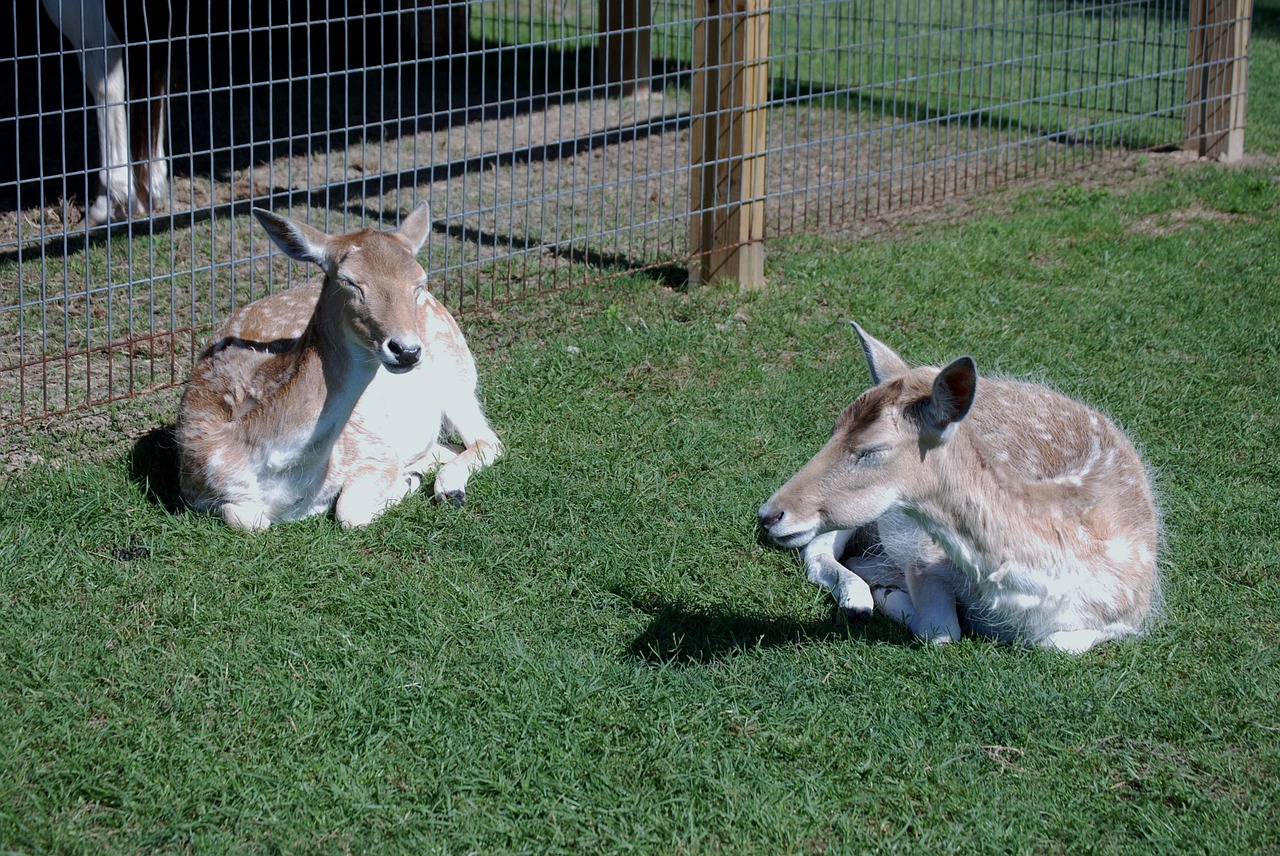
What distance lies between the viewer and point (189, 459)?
16.2 ft

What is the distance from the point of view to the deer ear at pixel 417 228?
199 inches

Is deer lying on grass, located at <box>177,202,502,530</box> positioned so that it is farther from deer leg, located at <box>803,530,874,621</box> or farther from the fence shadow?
the fence shadow

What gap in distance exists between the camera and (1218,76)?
9820 millimetres

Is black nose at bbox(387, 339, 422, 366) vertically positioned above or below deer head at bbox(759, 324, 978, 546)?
above

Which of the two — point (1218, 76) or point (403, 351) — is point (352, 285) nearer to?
point (403, 351)

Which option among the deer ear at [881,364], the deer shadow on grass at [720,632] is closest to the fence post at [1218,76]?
the deer ear at [881,364]

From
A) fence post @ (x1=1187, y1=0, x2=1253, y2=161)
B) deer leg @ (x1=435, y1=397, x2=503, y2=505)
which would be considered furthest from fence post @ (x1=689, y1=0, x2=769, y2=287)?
fence post @ (x1=1187, y1=0, x2=1253, y2=161)

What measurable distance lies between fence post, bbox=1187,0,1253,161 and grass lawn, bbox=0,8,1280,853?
13.5ft

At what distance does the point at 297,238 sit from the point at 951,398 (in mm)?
2386

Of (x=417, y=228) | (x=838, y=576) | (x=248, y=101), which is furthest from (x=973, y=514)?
(x=248, y=101)

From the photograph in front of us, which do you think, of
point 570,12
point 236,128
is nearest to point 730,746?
point 236,128

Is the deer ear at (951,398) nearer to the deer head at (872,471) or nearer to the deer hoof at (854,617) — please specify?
the deer head at (872,471)

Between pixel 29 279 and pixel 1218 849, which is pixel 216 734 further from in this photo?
pixel 29 279

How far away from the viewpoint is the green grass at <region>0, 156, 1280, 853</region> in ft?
11.3
